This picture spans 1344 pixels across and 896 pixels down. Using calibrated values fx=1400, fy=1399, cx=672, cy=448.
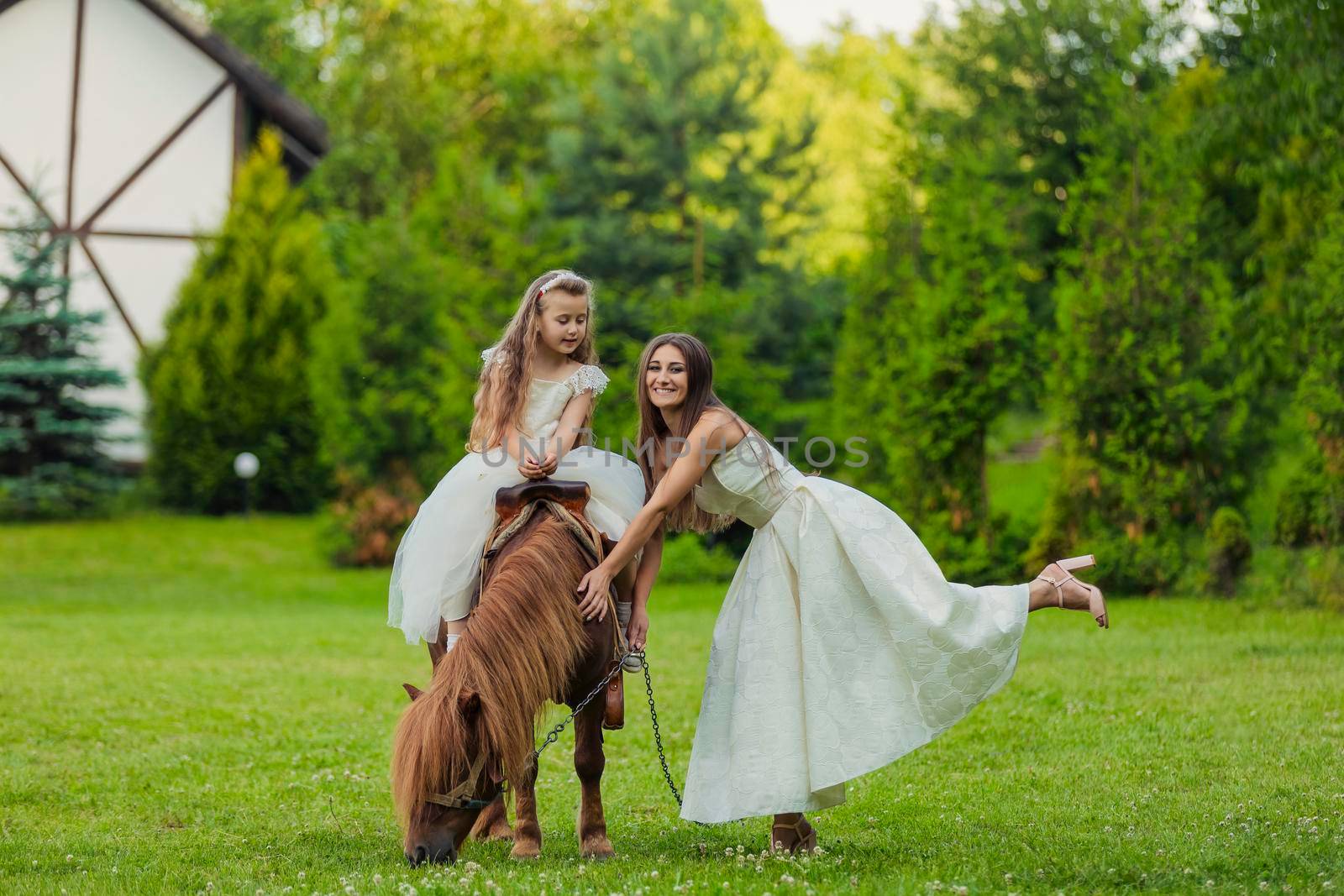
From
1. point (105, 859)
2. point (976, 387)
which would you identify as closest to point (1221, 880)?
point (105, 859)

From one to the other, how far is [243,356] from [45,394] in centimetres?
261

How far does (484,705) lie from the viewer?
4344mm

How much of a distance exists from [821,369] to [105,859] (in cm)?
1469

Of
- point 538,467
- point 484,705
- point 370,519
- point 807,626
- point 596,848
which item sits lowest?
point 370,519

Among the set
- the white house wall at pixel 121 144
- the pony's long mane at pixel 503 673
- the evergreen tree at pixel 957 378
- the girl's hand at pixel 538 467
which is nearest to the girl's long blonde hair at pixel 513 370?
the girl's hand at pixel 538 467

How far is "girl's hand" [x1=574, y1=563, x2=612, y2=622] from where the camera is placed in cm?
478

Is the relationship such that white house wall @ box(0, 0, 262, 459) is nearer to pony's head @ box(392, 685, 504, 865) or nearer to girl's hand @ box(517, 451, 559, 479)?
girl's hand @ box(517, 451, 559, 479)

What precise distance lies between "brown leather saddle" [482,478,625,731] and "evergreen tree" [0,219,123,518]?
1516 cm

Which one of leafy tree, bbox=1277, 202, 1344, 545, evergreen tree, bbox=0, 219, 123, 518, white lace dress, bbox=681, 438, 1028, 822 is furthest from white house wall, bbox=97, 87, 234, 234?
white lace dress, bbox=681, 438, 1028, 822

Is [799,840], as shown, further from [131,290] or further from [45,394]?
[131,290]

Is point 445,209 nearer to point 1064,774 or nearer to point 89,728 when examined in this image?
point 89,728

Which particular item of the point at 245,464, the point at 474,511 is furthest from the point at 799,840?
the point at 245,464

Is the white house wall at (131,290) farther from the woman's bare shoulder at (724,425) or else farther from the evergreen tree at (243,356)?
the woman's bare shoulder at (724,425)

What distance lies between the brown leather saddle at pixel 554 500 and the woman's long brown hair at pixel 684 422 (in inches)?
12.2
